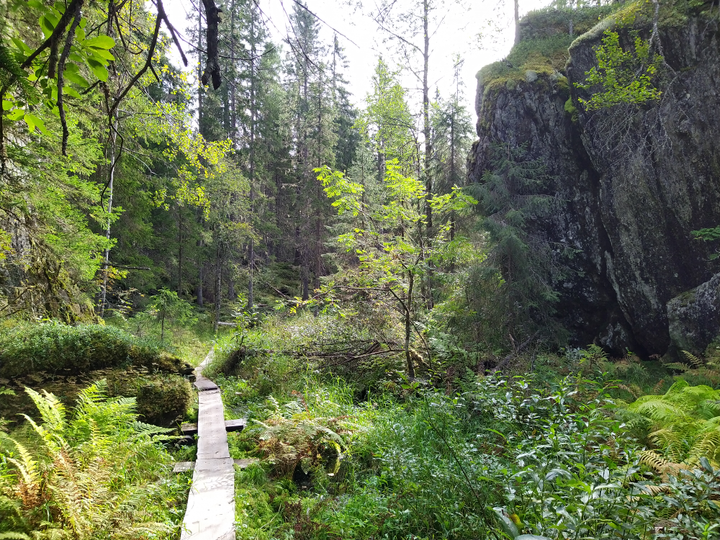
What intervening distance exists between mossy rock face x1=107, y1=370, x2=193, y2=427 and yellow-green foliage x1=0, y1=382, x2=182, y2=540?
1259mm

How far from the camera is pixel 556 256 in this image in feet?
36.2

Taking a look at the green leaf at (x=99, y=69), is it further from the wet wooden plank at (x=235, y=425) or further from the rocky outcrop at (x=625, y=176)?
the rocky outcrop at (x=625, y=176)

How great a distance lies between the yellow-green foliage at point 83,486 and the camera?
2.39 metres

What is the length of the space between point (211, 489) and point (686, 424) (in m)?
→ 4.56

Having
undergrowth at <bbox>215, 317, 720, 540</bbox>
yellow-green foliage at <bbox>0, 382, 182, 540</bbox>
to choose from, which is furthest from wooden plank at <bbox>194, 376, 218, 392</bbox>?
yellow-green foliage at <bbox>0, 382, 182, 540</bbox>

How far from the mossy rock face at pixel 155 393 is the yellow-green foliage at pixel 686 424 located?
5.63 meters

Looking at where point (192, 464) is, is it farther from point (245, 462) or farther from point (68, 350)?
point (68, 350)

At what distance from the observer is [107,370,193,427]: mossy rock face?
5039 millimetres

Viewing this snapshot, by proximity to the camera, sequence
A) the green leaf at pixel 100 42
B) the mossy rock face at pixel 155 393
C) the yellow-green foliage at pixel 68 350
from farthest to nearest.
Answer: the mossy rock face at pixel 155 393
the yellow-green foliage at pixel 68 350
the green leaf at pixel 100 42

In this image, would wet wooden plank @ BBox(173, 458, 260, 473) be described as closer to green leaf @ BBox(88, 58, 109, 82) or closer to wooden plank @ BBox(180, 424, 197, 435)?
wooden plank @ BBox(180, 424, 197, 435)

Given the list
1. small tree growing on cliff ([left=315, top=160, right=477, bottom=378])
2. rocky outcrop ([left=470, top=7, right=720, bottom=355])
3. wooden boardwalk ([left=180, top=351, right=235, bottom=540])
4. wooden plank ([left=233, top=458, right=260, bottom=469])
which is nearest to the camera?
wooden boardwalk ([left=180, top=351, right=235, bottom=540])

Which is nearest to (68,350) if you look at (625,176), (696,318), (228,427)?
(228,427)

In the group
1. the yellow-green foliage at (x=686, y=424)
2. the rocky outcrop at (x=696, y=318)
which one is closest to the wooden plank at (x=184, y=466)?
the yellow-green foliage at (x=686, y=424)

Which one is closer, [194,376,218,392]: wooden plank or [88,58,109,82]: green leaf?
[88,58,109,82]: green leaf
